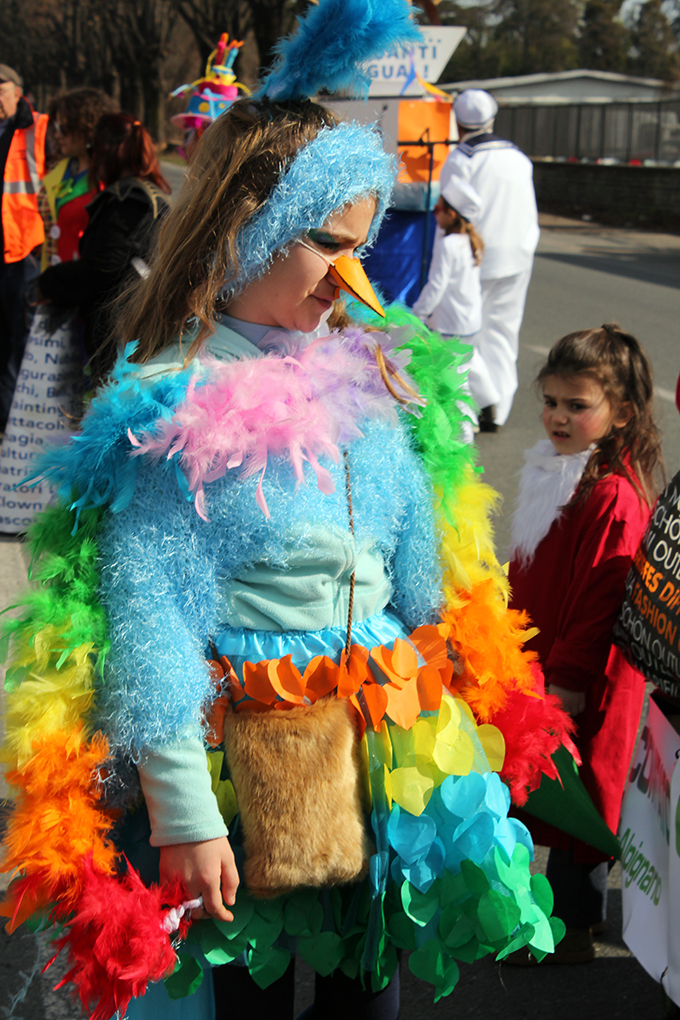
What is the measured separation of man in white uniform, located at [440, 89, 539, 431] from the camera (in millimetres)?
6219

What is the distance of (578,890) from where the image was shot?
2.30 m

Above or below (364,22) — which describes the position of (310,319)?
below

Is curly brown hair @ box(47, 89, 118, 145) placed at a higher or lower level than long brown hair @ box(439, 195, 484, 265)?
higher

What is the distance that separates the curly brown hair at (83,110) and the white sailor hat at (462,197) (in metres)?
2.10

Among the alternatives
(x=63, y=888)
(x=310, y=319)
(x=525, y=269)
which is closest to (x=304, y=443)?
(x=310, y=319)

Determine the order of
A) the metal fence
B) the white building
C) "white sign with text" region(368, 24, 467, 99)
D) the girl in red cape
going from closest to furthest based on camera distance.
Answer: the girl in red cape < "white sign with text" region(368, 24, 467, 99) < the metal fence < the white building

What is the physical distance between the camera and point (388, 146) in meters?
6.24

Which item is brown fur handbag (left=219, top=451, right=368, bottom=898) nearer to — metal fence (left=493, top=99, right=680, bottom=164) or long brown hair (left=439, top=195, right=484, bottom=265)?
long brown hair (left=439, top=195, right=484, bottom=265)

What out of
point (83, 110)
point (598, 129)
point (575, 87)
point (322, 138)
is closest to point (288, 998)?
point (322, 138)

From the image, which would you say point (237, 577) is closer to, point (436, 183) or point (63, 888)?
point (63, 888)

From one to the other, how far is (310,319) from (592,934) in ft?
5.55

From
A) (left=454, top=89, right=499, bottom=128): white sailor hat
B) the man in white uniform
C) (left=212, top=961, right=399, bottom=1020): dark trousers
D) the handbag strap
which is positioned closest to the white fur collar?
the handbag strap

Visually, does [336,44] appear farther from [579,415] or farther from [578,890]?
[578,890]

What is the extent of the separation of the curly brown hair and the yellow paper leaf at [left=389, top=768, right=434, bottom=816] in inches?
173
